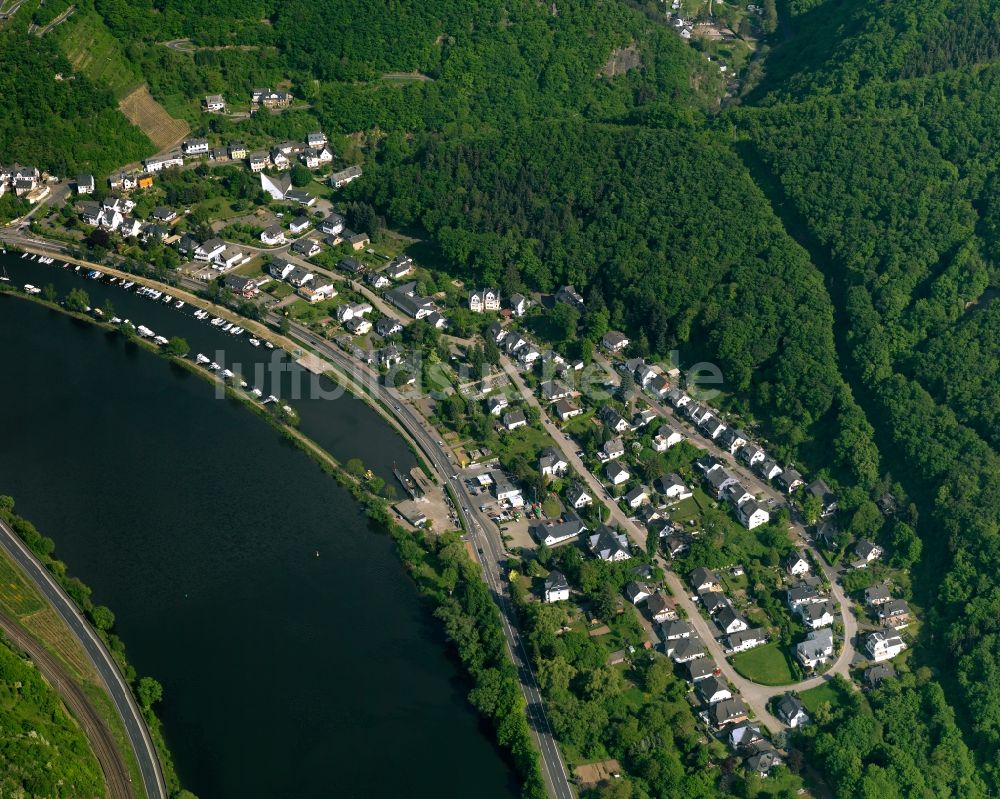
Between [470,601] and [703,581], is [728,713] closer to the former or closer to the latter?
[703,581]

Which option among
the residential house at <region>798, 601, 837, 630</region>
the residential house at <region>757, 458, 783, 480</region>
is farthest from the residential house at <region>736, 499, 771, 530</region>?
the residential house at <region>798, 601, 837, 630</region>

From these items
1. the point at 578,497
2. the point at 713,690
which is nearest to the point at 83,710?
the point at 578,497

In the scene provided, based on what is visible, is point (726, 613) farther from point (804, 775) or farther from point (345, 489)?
point (345, 489)

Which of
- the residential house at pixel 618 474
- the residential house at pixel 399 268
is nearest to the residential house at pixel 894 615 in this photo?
the residential house at pixel 618 474

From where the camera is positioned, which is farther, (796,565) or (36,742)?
(796,565)

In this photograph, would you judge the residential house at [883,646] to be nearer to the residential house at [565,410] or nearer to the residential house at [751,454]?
the residential house at [751,454]

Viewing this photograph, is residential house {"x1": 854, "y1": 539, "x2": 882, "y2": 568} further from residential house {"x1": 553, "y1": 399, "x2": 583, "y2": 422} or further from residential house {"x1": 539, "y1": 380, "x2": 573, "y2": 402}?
residential house {"x1": 539, "y1": 380, "x2": 573, "y2": 402}
